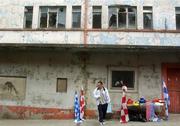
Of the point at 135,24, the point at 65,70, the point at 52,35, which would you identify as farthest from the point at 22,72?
the point at 135,24

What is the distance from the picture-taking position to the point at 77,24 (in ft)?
75.1

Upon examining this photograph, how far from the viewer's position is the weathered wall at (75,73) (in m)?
18.5

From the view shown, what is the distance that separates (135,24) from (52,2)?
5916 mm

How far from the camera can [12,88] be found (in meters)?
19.3

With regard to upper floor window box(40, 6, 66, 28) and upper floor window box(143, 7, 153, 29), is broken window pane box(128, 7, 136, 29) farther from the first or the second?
upper floor window box(40, 6, 66, 28)

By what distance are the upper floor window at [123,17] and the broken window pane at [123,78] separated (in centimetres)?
466

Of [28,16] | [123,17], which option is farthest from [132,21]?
[28,16]

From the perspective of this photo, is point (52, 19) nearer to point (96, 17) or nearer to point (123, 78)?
point (96, 17)

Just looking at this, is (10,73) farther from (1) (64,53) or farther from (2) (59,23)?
(2) (59,23)

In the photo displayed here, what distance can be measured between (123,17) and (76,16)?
3210 mm

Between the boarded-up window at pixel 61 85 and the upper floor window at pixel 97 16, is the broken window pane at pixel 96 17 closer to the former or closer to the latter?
the upper floor window at pixel 97 16

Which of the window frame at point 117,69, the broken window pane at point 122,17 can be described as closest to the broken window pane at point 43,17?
the broken window pane at point 122,17

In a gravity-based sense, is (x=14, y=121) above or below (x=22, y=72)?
below

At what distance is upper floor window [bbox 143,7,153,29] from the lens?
22517 mm
